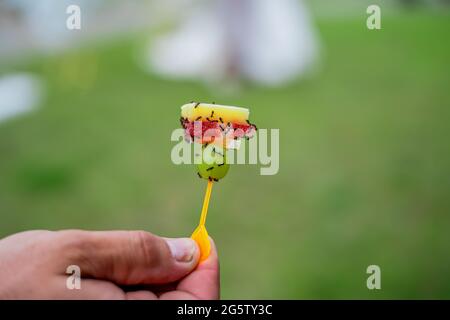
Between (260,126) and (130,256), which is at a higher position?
(260,126)

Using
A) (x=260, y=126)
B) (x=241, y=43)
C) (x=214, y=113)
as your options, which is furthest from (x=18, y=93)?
(x=214, y=113)

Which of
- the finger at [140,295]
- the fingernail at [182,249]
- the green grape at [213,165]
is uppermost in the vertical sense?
the green grape at [213,165]

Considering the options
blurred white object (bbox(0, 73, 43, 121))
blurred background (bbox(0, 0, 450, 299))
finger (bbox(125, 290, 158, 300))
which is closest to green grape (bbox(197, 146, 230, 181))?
finger (bbox(125, 290, 158, 300))

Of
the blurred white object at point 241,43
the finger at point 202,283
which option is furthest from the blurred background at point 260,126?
the finger at point 202,283

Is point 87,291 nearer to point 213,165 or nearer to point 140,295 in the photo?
point 140,295

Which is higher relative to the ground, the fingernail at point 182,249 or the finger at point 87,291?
the fingernail at point 182,249

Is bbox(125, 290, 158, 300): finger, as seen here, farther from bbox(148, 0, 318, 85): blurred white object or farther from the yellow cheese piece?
bbox(148, 0, 318, 85): blurred white object

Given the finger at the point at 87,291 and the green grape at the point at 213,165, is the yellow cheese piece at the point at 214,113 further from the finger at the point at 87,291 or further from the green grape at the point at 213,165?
the finger at the point at 87,291
